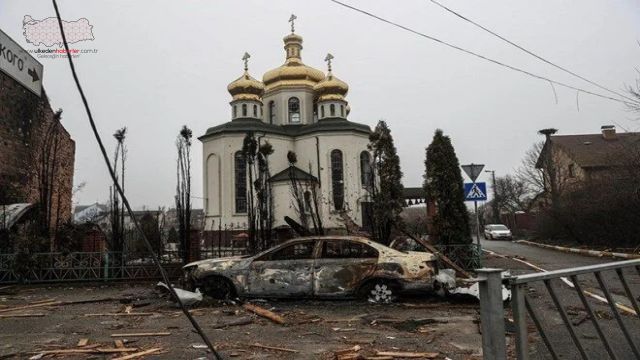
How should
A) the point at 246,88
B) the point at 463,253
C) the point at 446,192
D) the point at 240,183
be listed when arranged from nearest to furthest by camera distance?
the point at 463,253 → the point at 446,192 → the point at 240,183 → the point at 246,88

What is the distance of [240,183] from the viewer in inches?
1283

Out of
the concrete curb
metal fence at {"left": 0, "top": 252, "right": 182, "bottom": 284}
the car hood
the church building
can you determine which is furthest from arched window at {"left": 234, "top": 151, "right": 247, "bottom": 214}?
the car hood

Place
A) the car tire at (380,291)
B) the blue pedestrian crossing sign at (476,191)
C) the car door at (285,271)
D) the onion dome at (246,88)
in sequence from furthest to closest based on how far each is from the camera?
the onion dome at (246,88)
the blue pedestrian crossing sign at (476,191)
the car door at (285,271)
the car tire at (380,291)

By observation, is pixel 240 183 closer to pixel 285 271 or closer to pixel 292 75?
pixel 292 75

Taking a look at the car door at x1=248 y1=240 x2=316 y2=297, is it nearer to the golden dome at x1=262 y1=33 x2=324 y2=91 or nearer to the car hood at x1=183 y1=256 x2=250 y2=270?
the car hood at x1=183 y1=256 x2=250 y2=270

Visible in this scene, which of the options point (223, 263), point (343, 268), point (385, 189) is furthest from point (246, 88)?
point (343, 268)

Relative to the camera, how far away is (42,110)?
1892cm

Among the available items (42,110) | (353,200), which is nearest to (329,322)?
(42,110)

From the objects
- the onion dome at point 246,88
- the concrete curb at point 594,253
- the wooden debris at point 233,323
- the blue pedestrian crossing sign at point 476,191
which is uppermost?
the onion dome at point 246,88

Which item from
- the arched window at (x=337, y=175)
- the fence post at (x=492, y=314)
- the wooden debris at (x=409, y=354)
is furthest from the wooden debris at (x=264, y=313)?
the arched window at (x=337, y=175)

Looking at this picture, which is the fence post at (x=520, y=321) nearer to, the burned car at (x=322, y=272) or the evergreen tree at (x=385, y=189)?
the burned car at (x=322, y=272)

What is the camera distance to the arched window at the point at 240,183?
106 ft

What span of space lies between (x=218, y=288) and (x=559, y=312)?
301 inches

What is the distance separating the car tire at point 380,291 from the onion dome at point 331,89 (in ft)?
94.1
